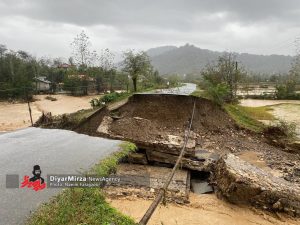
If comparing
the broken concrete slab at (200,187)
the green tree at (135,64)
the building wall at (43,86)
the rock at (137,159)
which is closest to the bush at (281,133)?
the broken concrete slab at (200,187)

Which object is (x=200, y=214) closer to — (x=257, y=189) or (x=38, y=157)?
(x=257, y=189)

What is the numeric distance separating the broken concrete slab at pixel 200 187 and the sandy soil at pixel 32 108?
13.6 metres

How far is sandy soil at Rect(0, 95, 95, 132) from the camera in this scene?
2034 centimetres

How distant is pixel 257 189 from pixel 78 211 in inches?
196

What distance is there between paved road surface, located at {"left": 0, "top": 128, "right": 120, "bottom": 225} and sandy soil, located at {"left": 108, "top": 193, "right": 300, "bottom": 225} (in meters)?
1.90

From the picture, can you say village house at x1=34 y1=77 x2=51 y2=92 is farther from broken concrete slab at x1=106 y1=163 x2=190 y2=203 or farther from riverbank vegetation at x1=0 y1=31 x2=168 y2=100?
broken concrete slab at x1=106 y1=163 x2=190 y2=203

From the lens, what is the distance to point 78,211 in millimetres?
5359

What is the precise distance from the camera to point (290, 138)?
43.0 ft

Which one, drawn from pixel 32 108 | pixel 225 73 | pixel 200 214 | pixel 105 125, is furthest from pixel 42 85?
pixel 200 214

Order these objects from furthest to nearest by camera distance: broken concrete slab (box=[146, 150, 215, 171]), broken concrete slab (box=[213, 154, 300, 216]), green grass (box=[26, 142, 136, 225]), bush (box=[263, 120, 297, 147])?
bush (box=[263, 120, 297, 147]) < broken concrete slab (box=[146, 150, 215, 171]) < broken concrete slab (box=[213, 154, 300, 216]) < green grass (box=[26, 142, 136, 225])

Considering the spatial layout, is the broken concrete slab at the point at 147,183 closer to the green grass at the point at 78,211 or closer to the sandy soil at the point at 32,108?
the green grass at the point at 78,211

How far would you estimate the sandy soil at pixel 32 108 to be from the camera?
66.7 ft

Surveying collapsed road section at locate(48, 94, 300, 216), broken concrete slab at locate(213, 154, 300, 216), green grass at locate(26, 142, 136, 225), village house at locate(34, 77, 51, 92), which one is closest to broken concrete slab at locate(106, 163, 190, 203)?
collapsed road section at locate(48, 94, 300, 216)

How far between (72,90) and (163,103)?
2594 cm
